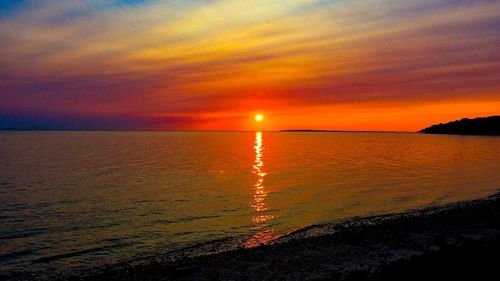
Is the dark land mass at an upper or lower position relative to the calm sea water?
upper

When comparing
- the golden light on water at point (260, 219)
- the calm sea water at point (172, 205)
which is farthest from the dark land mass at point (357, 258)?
the calm sea water at point (172, 205)

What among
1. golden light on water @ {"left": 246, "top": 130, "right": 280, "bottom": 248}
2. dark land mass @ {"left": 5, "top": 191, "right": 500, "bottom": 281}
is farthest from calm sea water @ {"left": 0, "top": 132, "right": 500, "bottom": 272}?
dark land mass @ {"left": 5, "top": 191, "right": 500, "bottom": 281}

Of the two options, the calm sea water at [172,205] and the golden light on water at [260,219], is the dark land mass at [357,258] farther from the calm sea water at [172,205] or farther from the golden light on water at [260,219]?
the calm sea water at [172,205]

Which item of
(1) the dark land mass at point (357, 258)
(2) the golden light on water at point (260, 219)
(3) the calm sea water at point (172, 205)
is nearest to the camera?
(1) the dark land mass at point (357, 258)

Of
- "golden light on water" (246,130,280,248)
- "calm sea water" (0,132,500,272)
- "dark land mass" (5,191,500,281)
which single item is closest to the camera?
"dark land mass" (5,191,500,281)

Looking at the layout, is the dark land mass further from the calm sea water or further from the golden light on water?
the calm sea water

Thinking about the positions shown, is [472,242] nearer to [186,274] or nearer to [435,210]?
[435,210]

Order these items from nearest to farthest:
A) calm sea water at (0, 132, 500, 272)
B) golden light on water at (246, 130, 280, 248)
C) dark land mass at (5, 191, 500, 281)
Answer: dark land mass at (5, 191, 500, 281), calm sea water at (0, 132, 500, 272), golden light on water at (246, 130, 280, 248)

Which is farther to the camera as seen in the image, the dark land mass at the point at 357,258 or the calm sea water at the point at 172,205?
the calm sea water at the point at 172,205

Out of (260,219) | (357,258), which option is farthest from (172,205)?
(357,258)

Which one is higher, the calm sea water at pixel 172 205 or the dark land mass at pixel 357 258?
the dark land mass at pixel 357 258

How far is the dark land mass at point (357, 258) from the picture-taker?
42.0 feet

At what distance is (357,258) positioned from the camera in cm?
1565

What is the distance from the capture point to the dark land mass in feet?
42.0
